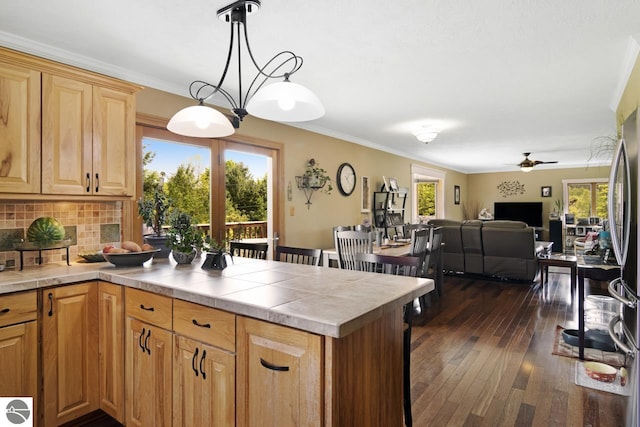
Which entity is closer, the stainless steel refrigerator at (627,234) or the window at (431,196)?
the stainless steel refrigerator at (627,234)

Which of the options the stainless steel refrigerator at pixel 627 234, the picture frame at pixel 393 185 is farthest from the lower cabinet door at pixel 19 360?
the picture frame at pixel 393 185

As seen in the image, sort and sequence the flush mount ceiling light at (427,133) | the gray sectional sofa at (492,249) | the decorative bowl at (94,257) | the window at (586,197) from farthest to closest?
the window at (586,197) → the gray sectional sofa at (492,249) → the flush mount ceiling light at (427,133) → the decorative bowl at (94,257)

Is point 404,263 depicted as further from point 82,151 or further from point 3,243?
point 3,243

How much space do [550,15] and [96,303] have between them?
3.14 m

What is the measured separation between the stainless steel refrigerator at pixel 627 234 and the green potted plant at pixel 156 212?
2796mm

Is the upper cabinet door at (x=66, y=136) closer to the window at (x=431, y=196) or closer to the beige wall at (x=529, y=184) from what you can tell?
the window at (x=431, y=196)

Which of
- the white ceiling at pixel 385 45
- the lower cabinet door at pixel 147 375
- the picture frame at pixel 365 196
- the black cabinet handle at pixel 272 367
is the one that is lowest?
the lower cabinet door at pixel 147 375

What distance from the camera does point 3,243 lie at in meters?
2.29

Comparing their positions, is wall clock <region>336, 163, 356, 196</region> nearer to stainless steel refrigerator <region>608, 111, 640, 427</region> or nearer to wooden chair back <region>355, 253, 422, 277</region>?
wooden chair back <region>355, 253, 422, 277</region>

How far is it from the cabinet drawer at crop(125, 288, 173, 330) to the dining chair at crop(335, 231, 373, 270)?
84.0 inches

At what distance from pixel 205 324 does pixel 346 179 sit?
14.0 feet

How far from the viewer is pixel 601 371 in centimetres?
262

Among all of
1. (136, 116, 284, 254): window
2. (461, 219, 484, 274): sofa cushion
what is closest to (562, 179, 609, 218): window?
(461, 219, 484, 274): sofa cushion

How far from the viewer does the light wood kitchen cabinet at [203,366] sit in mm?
1481
